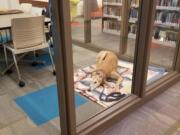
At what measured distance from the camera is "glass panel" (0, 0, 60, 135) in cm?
186

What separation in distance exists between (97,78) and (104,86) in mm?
139

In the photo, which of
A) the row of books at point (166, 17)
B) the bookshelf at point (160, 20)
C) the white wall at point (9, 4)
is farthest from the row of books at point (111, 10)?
the white wall at point (9, 4)

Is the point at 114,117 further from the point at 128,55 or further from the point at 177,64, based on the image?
the point at 128,55

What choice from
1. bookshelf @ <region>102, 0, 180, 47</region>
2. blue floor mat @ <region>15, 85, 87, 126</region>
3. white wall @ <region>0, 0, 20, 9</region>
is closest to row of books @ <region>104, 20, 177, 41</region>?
bookshelf @ <region>102, 0, 180, 47</region>

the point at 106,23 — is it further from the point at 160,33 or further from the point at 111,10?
the point at 160,33

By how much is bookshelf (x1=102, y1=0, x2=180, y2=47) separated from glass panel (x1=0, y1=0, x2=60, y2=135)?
134 cm

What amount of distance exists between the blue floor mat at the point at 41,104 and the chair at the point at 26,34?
0.33 meters

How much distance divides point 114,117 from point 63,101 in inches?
26.2

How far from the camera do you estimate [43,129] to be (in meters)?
1.81

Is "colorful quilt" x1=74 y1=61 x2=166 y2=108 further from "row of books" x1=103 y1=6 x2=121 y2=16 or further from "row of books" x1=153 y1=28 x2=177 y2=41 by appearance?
"row of books" x1=103 y1=6 x2=121 y2=16

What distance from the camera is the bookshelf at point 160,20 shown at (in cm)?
298

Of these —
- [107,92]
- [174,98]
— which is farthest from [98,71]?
[174,98]

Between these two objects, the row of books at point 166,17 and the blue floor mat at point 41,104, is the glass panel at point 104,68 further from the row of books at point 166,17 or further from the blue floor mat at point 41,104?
the row of books at point 166,17

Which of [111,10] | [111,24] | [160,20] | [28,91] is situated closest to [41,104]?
[28,91]
